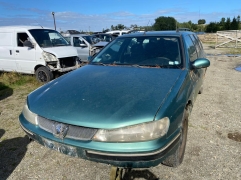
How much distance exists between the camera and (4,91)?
19.6ft

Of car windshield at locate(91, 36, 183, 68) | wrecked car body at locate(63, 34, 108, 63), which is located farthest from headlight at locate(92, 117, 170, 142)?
wrecked car body at locate(63, 34, 108, 63)

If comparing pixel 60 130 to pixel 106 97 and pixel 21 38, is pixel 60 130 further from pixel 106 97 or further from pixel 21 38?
pixel 21 38

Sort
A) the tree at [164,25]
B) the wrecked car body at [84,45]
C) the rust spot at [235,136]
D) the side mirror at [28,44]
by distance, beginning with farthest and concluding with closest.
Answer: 1. the tree at [164,25]
2. the wrecked car body at [84,45]
3. the side mirror at [28,44]
4. the rust spot at [235,136]

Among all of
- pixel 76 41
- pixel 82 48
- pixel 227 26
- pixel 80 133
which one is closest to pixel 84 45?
pixel 82 48

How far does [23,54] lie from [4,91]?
1.34 m

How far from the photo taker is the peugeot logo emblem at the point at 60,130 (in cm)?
192

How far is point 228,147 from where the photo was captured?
2883 mm

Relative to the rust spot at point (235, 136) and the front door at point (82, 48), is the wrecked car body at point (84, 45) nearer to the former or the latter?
the front door at point (82, 48)

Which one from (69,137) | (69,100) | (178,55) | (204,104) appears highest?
(178,55)

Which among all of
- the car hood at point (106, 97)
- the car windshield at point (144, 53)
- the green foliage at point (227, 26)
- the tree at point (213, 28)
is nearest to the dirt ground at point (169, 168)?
the car hood at point (106, 97)

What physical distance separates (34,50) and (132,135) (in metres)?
5.56

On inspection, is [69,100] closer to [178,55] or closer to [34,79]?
[178,55]

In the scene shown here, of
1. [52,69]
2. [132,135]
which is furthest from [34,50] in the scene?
[132,135]

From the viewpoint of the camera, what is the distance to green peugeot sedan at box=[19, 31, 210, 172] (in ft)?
5.80
